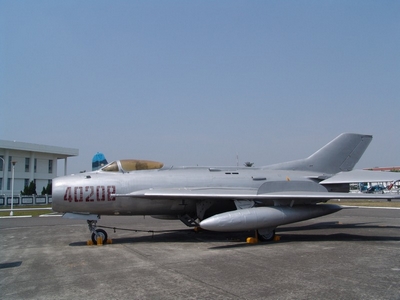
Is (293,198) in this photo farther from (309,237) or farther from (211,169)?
(211,169)

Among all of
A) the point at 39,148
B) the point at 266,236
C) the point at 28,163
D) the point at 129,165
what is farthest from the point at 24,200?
the point at 266,236

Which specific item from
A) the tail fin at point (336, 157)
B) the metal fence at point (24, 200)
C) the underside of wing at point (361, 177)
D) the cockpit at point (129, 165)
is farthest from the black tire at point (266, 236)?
the metal fence at point (24, 200)

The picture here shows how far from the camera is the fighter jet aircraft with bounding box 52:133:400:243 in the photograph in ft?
35.1

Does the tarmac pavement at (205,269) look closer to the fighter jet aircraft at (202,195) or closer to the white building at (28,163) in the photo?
the fighter jet aircraft at (202,195)

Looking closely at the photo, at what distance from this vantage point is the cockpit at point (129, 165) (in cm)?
1185

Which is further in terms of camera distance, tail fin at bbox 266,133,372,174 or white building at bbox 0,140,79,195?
white building at bbox 0,140,79,195

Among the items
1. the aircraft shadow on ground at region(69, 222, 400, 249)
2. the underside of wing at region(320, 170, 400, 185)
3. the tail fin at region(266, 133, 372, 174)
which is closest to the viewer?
the aircraft shadow on ground at region(69, 222, 400, 249)

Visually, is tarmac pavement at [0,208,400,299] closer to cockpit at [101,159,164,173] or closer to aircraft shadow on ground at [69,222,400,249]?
aircraft shadow on ground at [69,222,400,249]

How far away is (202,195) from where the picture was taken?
10789 millimetres

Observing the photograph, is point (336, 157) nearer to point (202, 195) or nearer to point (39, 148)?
point (202, 195)

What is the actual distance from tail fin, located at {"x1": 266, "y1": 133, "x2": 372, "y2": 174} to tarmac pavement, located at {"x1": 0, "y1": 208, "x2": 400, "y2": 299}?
3.75 m

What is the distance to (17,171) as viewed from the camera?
53875 millimetres

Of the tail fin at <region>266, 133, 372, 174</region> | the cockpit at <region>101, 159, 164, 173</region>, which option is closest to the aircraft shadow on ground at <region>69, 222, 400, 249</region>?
the cockpit at <region>101, 159, 164, 173</region>

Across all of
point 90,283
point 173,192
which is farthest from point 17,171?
point 90,283
